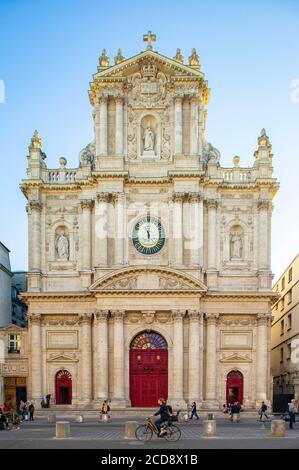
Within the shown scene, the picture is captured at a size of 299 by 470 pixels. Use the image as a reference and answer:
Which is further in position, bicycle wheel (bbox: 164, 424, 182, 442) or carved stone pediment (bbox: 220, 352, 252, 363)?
carved stone pediment (bbox: 220, 352, 252, 363)

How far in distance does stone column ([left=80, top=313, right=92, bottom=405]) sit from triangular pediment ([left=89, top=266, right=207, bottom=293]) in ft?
11.7

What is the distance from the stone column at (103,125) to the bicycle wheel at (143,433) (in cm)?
2836

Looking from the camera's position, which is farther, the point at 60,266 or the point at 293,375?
the point at 293,375

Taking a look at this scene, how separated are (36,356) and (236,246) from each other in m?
19.4

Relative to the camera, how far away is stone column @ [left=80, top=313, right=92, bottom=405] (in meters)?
50.0

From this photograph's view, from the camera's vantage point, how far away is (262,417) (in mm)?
45469

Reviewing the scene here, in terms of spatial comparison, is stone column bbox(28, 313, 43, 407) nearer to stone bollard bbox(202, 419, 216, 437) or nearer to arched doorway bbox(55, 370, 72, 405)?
arched doorway bbox(55, 370, 72, 405)

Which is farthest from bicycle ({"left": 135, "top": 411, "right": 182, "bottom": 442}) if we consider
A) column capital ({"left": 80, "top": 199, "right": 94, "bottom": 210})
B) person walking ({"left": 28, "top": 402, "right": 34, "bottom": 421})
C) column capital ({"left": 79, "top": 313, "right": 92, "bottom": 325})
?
column capital ({"left": 80, "top": 199, "right": 94, "bottom": 210})

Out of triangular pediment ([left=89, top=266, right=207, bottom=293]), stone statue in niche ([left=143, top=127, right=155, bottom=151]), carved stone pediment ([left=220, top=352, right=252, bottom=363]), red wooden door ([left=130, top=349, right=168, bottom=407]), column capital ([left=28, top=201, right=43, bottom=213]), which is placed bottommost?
red wooden door ([left=130, top=349, right=168, bottom=407])

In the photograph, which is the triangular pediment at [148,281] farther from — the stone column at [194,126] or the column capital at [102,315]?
the stone column at [194,126]

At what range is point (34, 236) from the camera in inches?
2048

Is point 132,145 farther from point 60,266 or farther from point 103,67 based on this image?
point 60,266
